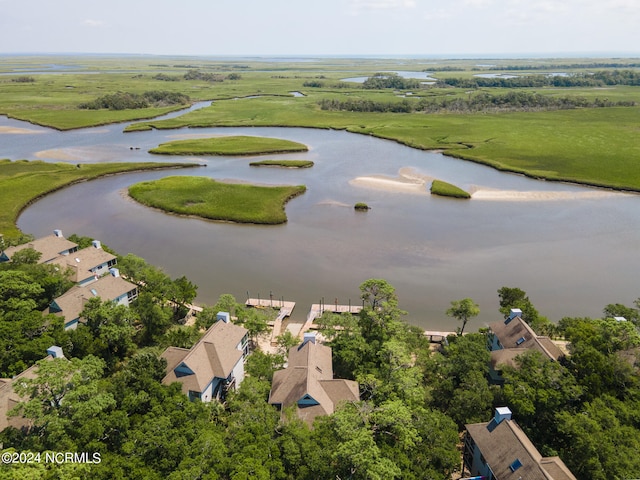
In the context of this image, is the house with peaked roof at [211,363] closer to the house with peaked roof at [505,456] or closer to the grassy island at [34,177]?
the house with peaked roof at [505,456]

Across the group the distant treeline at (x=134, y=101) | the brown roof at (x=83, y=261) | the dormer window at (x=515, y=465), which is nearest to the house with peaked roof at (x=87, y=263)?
the brown roof at (x=83, y=261)

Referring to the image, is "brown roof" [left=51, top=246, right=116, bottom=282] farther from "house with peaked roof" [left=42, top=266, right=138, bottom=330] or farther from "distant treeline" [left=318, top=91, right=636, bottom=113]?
"distant treeline" [left=318, top=91, right=636, bottom=113]

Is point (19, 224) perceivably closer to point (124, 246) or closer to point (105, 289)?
point (124, 246)

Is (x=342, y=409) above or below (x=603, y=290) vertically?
above

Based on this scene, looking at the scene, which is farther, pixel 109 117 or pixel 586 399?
pixel 109 117

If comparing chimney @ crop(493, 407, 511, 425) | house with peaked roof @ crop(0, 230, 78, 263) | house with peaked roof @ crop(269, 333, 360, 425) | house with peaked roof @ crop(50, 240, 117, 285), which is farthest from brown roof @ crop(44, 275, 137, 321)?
chimney @ crop(493, 407, 511, 425)

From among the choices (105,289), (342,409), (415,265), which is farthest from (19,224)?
(342,409)

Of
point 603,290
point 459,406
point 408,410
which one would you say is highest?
point 408,410
